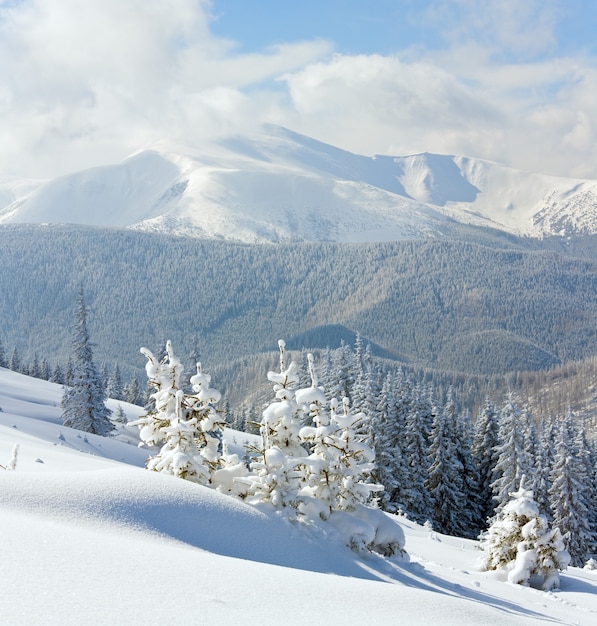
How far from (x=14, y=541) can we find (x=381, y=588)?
3926 mm

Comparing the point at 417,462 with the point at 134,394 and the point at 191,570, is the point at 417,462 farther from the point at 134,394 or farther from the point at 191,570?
the point at 134,394

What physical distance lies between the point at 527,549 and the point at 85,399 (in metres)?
30.2

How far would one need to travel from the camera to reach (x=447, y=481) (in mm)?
44344

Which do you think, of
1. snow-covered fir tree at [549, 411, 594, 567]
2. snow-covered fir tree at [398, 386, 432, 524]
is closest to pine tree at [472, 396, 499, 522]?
snow-covered fir tree at [549, 411, 594, 567]

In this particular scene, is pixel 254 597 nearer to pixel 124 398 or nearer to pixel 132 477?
pixel 132 477

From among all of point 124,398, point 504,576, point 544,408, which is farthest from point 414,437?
point 544,408

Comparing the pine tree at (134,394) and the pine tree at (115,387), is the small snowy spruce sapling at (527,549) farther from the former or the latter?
the pine tree at (134,394)

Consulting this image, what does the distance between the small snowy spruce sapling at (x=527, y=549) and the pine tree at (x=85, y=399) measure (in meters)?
28.6

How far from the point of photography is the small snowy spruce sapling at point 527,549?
47.9ft

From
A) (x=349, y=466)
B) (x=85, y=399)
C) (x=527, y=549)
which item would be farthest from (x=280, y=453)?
(x=85, y=399)

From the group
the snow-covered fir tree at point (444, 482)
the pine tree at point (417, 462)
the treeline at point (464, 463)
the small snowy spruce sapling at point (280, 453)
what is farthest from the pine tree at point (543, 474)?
the small snowy spruce sapling at point (280, 453)

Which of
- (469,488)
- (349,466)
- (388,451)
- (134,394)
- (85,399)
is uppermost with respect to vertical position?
(349,466)

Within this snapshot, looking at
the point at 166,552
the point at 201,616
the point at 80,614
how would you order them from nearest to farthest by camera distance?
the point at 80,614 → the point at 201,616 → the point at 166,552

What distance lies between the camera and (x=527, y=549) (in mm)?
14844
